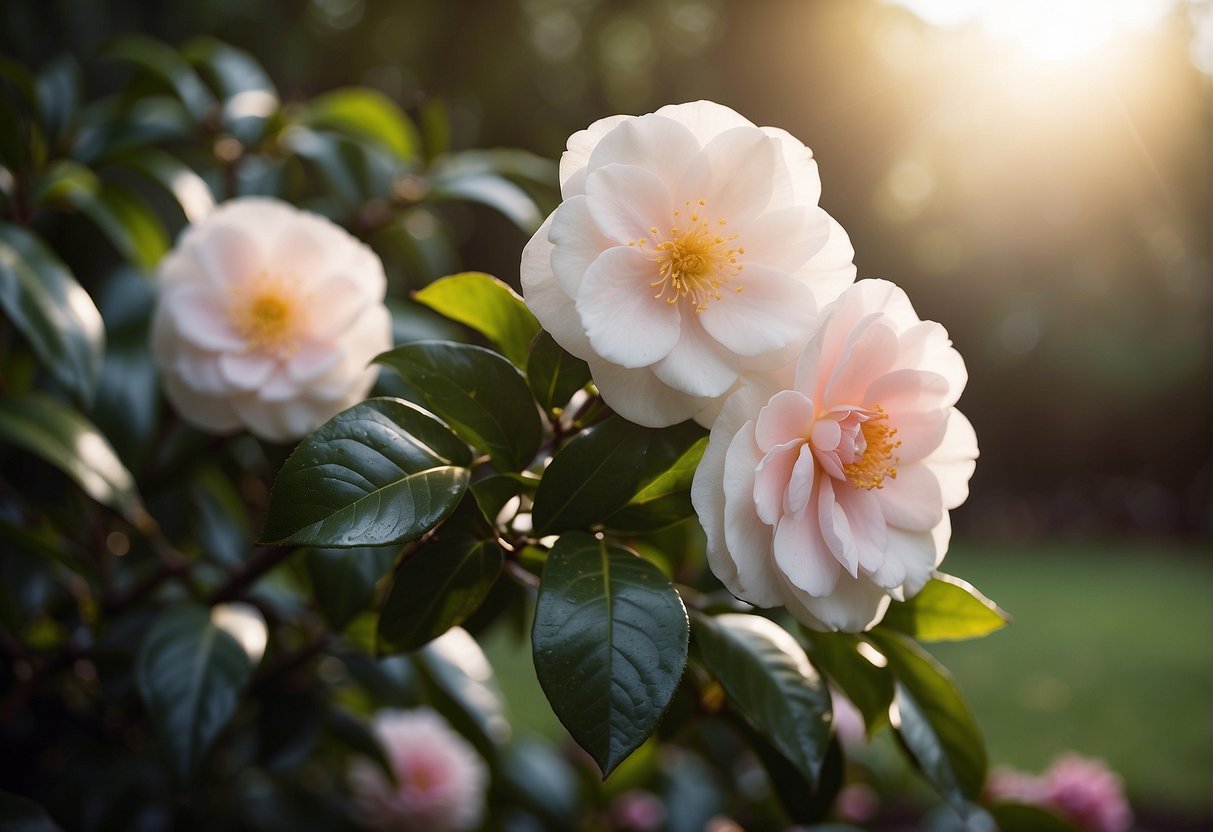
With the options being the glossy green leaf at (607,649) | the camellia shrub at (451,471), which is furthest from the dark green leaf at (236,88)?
the glossy green leaf at (607,649)

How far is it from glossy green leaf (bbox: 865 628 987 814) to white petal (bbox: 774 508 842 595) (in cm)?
19

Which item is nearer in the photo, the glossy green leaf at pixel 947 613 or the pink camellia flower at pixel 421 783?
the glossy green leaf at pixel 947 613

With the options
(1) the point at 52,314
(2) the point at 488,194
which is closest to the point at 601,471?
(1) the point at 52,314

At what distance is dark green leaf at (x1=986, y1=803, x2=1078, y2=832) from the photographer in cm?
91

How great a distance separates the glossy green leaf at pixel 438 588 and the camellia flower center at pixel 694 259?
0.67 feet

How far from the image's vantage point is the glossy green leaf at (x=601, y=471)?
1.98 ft

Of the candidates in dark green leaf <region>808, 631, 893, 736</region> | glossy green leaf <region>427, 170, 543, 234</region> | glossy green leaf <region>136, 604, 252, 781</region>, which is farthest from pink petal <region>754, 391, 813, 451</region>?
glossy green leaf <region>427, 170, 543, 234</region>

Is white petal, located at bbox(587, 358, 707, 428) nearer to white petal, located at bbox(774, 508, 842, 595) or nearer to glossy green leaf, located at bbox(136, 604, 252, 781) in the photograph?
A: white petal, located at bbox(774, 508, 842, 595)

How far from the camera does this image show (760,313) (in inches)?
23.2

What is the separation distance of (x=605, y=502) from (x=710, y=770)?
1018mm

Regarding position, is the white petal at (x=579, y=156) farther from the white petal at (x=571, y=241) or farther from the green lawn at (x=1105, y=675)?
the green lawn at (x=1105, y=675)

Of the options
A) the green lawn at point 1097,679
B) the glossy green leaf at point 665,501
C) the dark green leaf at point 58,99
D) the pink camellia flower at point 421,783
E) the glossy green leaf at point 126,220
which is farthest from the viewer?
the green lawn at point 1097,679

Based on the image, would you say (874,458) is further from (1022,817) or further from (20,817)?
(20,817)

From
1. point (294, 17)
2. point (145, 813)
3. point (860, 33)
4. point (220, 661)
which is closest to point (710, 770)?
point (145, 813)
